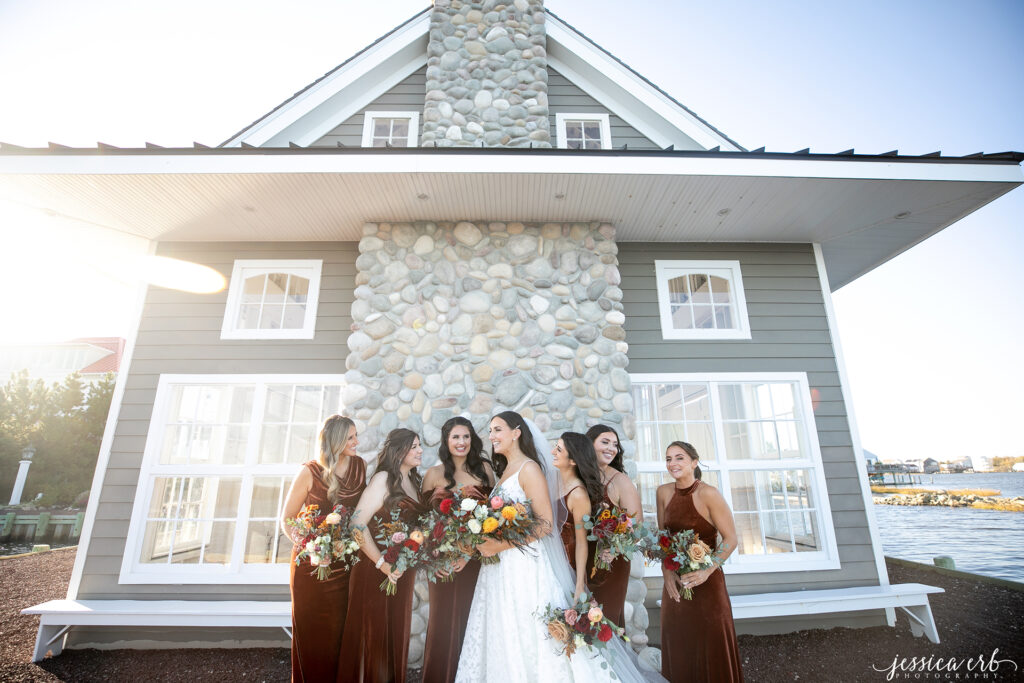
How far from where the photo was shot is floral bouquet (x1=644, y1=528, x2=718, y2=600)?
261cm

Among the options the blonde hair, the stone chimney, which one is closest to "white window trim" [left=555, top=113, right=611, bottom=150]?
the stone chimney

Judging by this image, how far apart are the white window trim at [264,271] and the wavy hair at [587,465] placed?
3.53 m

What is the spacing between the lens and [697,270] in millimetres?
5410

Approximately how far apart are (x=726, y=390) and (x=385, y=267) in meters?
5.50

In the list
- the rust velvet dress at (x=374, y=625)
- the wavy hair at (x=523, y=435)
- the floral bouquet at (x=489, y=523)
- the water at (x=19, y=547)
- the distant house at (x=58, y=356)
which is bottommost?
the water at (x=19, y=547)

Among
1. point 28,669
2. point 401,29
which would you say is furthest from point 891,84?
point 28,669

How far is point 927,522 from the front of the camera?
16.4 meters

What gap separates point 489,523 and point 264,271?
4491 mm

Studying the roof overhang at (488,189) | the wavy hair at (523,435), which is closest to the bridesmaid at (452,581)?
the wavy hair at (523,435)

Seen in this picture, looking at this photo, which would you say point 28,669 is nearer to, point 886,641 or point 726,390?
point 886,641

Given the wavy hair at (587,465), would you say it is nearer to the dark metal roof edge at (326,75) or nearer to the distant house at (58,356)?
the dark metal roof edge at (326,75)

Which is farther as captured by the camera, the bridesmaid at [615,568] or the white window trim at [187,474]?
the white window trim at [187,474]

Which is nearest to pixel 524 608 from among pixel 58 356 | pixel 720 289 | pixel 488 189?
pixel 488 189

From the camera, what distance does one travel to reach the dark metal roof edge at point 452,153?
12.4ft
